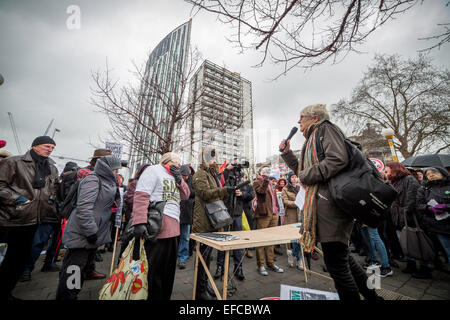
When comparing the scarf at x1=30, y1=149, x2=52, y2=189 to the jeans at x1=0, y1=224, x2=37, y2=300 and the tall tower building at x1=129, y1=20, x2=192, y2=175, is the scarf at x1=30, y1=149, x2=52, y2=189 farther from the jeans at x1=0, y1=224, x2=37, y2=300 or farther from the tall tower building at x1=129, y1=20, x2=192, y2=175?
the tall tower building at x1=129, y1=20, x2=192, y2=175

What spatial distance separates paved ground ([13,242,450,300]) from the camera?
2.49 meters

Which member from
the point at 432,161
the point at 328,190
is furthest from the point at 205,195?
the point at 432,161

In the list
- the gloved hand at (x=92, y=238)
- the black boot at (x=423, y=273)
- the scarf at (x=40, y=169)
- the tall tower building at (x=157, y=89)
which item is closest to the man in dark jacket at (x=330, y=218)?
the gloved hand at (x=92, y=238)

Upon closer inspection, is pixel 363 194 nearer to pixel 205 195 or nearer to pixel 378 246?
pixel 205 195

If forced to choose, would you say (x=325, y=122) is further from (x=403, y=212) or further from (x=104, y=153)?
(x=403, y=212)

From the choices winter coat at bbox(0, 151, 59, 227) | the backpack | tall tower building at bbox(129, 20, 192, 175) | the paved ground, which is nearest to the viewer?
the backpack

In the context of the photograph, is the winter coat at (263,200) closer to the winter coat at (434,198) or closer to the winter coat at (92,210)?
the winter coat at (434,198)

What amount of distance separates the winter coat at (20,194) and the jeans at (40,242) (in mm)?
1327

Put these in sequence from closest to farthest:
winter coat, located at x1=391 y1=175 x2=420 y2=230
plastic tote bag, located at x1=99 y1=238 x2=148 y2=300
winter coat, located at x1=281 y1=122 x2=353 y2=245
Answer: winter coat, located at x1=281 y1=122 x2=353 y2=245 → plastic tote bag, located at x1=99 y1=238 x2=148 y2=300 → winter coat, located at x1=391 y1=175 x2=420 y2=230

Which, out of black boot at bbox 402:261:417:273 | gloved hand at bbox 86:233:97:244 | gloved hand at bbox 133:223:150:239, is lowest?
black boot at bbox 402:261:417:273

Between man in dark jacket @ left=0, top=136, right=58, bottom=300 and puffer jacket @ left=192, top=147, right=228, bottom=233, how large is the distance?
195 cm

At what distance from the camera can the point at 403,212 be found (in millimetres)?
3482

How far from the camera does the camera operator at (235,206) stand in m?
3.04

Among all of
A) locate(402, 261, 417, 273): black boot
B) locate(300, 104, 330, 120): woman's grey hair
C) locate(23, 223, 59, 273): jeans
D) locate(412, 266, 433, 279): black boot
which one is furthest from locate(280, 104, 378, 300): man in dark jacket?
locate(23, 223, 59, 273): jeans
